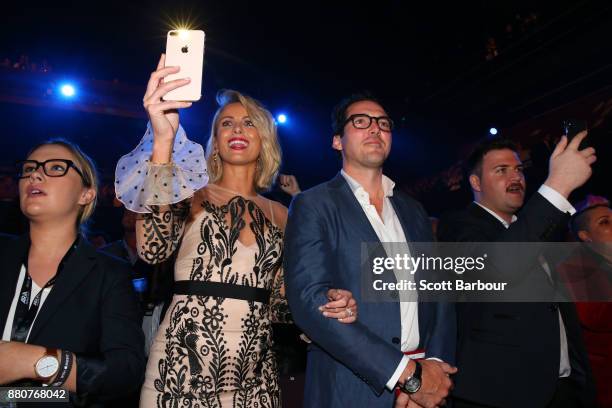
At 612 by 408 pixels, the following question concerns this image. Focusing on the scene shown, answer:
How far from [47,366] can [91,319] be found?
29 cm

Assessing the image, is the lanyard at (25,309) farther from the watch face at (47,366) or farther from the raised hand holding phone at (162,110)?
the raised hand holding phone at (162,110)

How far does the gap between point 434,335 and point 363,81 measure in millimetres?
7606

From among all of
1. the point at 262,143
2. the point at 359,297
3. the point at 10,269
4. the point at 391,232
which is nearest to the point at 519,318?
the point at 391,232

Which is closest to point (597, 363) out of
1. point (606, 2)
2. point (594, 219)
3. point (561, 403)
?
point (561, 403)

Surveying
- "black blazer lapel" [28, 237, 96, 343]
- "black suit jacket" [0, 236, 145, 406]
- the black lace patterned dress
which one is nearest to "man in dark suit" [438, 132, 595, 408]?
the black lace patterned dress

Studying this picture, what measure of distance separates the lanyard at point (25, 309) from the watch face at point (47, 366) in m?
0.23

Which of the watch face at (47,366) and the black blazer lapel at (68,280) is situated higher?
the black blazer lapel at (68,280)

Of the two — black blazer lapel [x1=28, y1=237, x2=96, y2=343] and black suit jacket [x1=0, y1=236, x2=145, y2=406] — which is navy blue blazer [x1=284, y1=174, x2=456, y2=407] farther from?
black blazer lapel [x1=28, y1=237, x2=96, y2=343]

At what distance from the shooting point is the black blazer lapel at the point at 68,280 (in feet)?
6.13

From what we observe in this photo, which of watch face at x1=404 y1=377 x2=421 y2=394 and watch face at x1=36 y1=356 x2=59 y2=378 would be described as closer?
watch face at x1=36 y1=356 x2=59 y2=378

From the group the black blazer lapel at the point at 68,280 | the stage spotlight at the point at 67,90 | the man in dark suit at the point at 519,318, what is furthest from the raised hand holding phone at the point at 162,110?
the stage spotlight at the point at 67,90

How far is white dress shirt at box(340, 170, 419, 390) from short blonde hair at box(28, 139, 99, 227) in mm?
1342

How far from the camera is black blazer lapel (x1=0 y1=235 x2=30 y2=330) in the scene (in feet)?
6.21

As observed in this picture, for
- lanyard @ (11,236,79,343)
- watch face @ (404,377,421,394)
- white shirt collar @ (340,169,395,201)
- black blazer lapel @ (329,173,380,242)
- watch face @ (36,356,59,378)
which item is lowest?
watch face @ (404,377,421,394)
